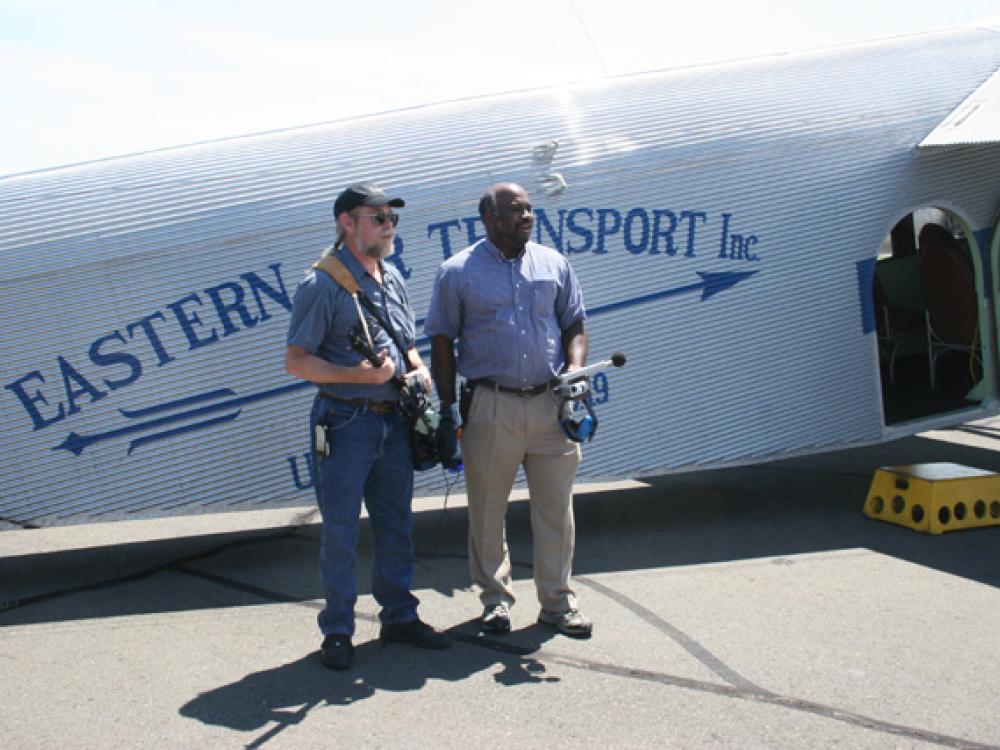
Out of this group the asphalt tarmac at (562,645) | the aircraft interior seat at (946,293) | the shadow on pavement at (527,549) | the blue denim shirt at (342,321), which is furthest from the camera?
the aircraft interior seat at (946,293)

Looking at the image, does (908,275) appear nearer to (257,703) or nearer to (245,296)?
(245,296)

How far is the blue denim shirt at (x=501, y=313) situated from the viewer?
493 cm

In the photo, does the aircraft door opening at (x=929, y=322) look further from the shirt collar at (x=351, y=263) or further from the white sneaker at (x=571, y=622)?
the shirt collar at (x=351, y=263)

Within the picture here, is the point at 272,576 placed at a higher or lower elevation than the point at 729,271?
lower

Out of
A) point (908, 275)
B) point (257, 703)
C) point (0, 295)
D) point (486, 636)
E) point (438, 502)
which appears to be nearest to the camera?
point (257, 703)

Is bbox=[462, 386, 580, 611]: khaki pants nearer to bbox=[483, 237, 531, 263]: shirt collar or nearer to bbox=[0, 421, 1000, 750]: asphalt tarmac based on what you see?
bbox=[0, 421, 1000, 750]: asphalt tarmac

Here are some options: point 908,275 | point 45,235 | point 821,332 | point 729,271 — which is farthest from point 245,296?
point 908,275

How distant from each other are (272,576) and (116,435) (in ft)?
3.93

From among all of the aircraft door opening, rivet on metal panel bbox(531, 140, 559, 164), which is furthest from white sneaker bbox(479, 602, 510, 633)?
the aircraft door opening

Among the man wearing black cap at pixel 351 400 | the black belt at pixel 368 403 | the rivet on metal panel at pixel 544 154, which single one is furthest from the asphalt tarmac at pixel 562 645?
the rivet on metal panel at pixel 544 154

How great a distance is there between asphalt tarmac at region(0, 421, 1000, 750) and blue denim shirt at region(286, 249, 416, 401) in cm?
122

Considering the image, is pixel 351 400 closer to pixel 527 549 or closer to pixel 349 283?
pixel 349 283

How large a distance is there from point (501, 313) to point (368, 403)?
0.73 meters

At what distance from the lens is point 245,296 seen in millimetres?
6387
